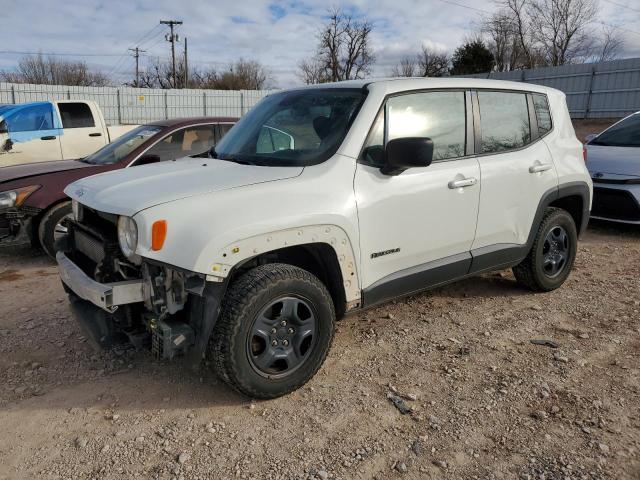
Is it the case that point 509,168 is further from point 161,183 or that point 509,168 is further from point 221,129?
point 221,129

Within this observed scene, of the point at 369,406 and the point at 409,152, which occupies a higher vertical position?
the point at 409,152

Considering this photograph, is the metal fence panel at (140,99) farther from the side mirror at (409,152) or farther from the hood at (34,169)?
the side mirror at (409,152)

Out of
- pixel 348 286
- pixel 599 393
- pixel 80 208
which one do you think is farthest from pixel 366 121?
pixel 599 393

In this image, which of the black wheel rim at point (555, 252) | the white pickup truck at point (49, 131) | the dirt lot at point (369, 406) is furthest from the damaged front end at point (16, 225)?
the black wheel rim at point (555, 252)

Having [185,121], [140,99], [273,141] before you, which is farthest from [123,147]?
[140,99]

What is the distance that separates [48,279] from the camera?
5.39 m

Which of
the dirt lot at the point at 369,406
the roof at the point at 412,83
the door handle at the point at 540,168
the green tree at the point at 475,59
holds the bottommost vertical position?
the dirt lot at the point at 369,406

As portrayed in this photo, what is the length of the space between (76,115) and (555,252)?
8.93 meters

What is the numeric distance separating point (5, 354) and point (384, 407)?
2.69m

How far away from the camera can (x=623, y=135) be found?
7.91 meters

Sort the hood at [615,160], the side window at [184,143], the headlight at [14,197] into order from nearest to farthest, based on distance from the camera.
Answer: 1. the headlight at [14,197]
2. the side window at [184,143]
3. the hood at [615,160]

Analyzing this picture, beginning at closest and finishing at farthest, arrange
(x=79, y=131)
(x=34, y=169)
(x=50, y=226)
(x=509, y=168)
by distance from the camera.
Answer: (x=509, y=168) < (x=50, y=226) < (x=34, y=169) < (x=79, y=131)

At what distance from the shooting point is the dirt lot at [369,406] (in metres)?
2.60

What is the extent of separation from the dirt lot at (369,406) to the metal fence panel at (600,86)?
72.9 feet
